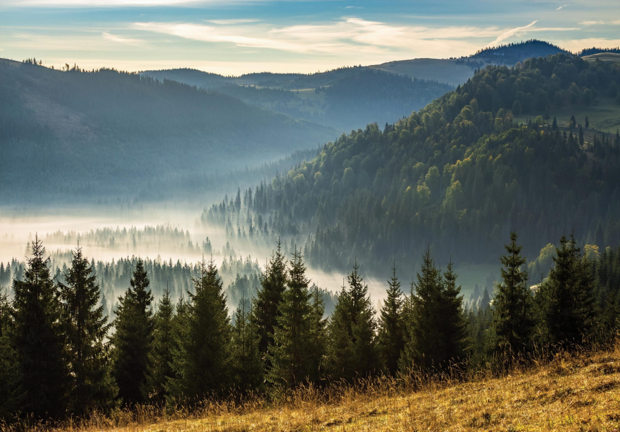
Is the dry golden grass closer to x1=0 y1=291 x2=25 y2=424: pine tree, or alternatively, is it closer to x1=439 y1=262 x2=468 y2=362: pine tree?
x1=0 y1=291 x2=25 y2=424: pine tree

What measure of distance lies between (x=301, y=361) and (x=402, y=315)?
1423 centimetres

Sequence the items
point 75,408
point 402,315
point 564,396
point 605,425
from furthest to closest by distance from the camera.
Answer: point 402,315 < point 75,408 < point 564,396 < point 605,425

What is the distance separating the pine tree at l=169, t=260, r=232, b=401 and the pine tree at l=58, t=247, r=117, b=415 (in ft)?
17.1

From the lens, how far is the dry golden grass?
15.6 meters

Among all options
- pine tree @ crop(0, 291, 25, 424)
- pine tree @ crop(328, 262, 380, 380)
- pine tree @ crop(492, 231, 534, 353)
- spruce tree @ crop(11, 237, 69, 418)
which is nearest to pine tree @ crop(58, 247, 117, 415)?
spruce tree @ crop(11, 237, 69, 418)

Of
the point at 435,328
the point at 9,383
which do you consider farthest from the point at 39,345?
the point at 435,328

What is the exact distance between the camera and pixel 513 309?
136 ft

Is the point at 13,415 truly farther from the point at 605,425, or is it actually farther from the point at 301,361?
the point at 605,425

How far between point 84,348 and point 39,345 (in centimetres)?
312

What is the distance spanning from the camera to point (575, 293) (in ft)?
141

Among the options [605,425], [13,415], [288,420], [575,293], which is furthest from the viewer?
[575,293]

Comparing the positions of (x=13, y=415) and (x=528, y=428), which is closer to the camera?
(x=528, y=428)

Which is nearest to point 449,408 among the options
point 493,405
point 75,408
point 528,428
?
point 493,405

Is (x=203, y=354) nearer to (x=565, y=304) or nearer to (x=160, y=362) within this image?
(x=160, y=362)
